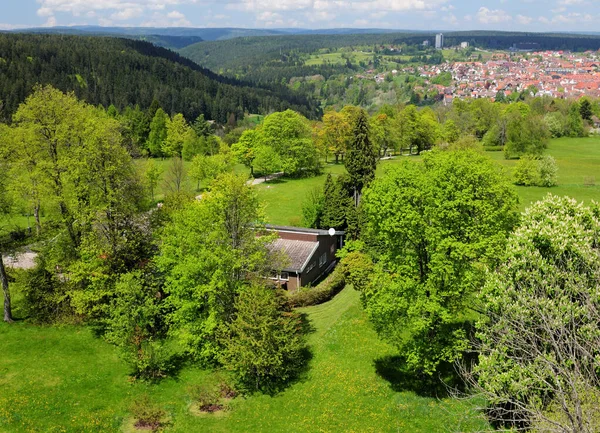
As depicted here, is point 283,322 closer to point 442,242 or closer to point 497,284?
point 442,242

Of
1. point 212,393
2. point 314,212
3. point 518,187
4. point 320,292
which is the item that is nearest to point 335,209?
point 314,212

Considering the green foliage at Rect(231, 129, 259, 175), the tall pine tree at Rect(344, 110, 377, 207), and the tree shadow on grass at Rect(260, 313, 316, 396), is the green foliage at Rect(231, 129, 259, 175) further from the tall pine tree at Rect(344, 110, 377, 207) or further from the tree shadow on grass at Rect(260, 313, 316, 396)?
the tree shadow on grass at Rect(260, 313, 316, 396)

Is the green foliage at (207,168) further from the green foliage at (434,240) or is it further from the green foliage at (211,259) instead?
→ the green foliage at (434,240)

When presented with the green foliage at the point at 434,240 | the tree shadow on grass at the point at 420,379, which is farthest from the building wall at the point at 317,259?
the green foliage at the point at 434,240

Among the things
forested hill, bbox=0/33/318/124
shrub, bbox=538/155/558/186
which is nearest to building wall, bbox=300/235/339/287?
shrub, bbox=538/155/558/186

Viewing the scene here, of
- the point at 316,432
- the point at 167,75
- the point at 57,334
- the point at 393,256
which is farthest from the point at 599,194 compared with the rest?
the point at 167,75

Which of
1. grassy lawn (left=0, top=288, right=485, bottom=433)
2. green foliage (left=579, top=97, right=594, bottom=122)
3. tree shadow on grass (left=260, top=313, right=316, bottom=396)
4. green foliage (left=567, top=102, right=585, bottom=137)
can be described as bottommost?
tree shadow on grass (left=260, top=313, right=316, bottom=396)
